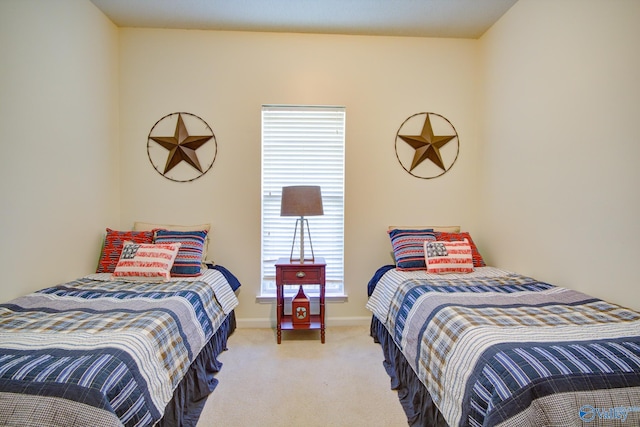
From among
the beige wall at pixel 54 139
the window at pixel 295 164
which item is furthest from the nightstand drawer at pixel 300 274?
the beige wall at pixel 54 139

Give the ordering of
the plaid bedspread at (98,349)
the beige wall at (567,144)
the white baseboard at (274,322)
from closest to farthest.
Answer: the plaid bedspread at (98,349), the beige wall at (567,144), the white baseboard at (274,322)

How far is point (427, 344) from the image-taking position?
1.77 metres

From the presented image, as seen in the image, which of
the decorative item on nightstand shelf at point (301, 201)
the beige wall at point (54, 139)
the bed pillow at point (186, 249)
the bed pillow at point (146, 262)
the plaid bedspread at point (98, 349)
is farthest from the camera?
the decorative item on nightstand shelf at point (301, 201)

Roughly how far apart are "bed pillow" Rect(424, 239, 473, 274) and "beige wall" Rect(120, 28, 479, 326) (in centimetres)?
56

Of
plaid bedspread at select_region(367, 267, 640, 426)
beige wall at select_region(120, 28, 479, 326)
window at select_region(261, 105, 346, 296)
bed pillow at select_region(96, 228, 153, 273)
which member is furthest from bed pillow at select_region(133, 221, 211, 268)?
plaid bedspread at select_region(367, 267, 640, 426)

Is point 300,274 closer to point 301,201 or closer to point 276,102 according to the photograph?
point 301,201

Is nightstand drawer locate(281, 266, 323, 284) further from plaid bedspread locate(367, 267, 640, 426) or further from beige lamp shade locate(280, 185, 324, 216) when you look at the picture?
plaid bedspread locate(367, 267, 640, 426)

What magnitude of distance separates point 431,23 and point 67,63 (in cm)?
294

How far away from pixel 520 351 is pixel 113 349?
5.28 feet

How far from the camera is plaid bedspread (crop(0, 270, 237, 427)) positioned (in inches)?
41.4

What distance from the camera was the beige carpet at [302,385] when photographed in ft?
5.99

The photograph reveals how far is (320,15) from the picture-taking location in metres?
2.76

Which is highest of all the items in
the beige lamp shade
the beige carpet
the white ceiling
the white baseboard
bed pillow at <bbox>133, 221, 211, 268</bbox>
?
the white ceiling

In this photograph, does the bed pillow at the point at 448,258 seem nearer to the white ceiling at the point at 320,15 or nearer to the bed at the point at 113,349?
the bed at the point at 113,349
